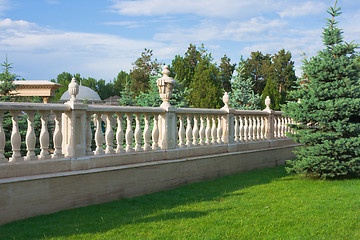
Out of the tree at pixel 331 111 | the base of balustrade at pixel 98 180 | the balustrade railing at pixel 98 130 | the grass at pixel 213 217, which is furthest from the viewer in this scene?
the tree at pixel 331 111

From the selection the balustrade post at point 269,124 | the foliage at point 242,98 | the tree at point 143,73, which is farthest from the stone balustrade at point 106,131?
the tree at point 143,73

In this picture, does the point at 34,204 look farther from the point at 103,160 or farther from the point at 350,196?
the point at 350,196

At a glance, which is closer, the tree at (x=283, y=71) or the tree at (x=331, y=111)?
the tree at (x=331, y=111)

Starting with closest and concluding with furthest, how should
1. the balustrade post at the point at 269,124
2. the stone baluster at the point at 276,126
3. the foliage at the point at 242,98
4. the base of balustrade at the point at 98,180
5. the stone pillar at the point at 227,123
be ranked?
the base of balustrade at the point at 98,180
the stone pillar at the point at 227,123
the balustrade post at the point at 269,124
the stone baluster at the point at 276,126
the foliage at the point at 242,98

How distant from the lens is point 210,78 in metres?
19.8

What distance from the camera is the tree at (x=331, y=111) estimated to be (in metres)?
8.73

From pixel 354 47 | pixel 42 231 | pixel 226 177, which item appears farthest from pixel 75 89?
pixel 354 47

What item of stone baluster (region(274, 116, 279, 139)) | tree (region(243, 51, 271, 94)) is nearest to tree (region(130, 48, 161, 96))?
tree (region(243, 51, 271, 94))

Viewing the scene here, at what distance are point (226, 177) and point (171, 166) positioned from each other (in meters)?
1.98

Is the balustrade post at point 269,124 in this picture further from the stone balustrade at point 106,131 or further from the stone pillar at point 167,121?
the stone pillar at point 167,121

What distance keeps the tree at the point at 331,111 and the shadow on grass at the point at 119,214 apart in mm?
2271

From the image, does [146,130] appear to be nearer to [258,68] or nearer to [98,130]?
[98,130]

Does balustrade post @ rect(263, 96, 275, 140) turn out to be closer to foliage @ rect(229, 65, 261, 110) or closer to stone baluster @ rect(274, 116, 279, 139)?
stone baluster @ rect(274, 116, 279, 139)

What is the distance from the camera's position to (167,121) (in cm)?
795
